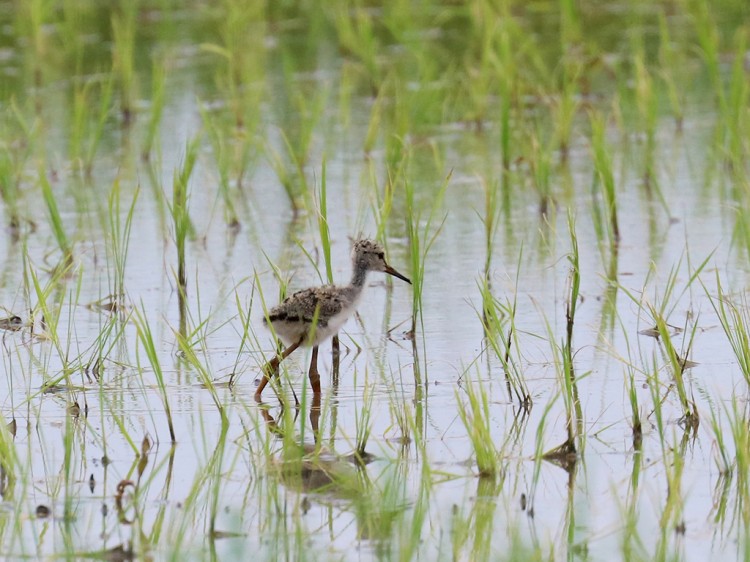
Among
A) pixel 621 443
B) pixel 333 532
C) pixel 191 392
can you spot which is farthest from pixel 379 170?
pixel 333 532

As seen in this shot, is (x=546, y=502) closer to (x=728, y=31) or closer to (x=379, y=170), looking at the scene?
(x=379, y=170)

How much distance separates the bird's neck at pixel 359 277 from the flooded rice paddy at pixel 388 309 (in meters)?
0.16

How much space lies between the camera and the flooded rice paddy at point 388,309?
423cm

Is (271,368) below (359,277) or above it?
below

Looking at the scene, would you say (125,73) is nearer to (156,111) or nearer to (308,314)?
(156,111)

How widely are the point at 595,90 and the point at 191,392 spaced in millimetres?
6605

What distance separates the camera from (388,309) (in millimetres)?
6684

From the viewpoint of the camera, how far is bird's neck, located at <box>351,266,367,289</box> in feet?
19.1

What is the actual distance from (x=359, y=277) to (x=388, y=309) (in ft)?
Result: 2.80

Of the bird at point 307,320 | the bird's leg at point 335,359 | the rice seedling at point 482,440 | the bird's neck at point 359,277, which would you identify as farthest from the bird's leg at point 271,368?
the rice seedling at point 482,440

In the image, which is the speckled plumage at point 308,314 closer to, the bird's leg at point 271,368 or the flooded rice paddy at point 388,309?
the bird's leg at point 271,368

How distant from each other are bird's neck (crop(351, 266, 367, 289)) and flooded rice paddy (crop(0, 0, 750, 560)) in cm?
16

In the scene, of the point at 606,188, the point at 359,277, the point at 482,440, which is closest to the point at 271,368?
the point at 359,277

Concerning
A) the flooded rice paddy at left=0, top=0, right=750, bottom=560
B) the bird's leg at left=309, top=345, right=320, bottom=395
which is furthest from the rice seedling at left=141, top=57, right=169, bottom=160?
the bird's leg at left=309, top=345, right=320, bottom=395
